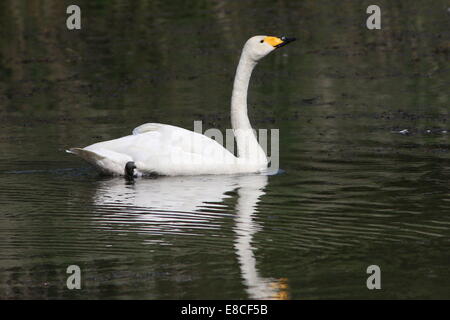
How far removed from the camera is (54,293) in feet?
24.6

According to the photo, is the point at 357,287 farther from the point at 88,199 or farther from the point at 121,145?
the point at 121,145

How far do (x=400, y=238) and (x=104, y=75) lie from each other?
11.7 meters

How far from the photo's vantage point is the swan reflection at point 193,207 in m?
8.07

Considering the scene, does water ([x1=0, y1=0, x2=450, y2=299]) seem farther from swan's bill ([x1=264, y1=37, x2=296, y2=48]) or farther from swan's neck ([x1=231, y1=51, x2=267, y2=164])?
swan's bill ([x1=264, y1=37, x2=296, y2=48])

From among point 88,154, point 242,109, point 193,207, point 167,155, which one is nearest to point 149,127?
point 167,155

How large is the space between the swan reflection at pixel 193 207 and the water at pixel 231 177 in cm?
3

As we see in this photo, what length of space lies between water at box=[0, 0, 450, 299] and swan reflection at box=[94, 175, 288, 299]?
0.09ft

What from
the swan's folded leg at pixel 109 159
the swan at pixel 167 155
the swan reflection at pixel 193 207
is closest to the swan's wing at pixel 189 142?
A: the swan at pixel 167 155

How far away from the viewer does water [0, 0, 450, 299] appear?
316 inches

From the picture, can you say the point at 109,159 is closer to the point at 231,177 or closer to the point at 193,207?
the point at 231,177

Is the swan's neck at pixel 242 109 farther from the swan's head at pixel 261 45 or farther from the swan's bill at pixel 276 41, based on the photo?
the swan's bill at pixel 276 41

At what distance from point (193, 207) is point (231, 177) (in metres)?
1.80

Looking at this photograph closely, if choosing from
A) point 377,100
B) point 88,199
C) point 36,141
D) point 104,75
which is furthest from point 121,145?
point 104,75

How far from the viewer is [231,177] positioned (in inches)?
473
